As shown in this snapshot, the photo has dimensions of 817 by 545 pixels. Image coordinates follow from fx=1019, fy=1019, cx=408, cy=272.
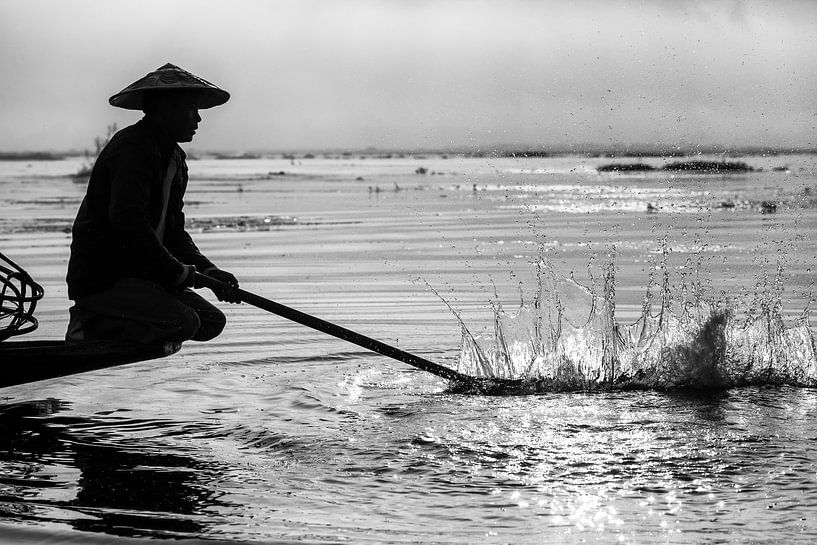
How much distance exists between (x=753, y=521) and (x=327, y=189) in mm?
41877

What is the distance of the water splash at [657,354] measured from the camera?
7820 mm

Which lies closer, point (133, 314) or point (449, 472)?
point (449, 472)

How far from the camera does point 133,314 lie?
693 cm

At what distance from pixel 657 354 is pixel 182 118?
13.5 feet

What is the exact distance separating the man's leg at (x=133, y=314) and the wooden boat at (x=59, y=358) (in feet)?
0.39

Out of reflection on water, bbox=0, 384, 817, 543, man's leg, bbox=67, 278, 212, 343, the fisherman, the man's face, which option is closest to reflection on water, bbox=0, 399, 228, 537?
reflection on water, bbox=0, 384, 817, 543

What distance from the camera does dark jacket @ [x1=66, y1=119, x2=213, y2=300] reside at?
656cm

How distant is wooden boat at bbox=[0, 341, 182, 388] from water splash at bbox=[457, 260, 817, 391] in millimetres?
2706

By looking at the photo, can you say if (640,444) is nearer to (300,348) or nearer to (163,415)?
(163,415)

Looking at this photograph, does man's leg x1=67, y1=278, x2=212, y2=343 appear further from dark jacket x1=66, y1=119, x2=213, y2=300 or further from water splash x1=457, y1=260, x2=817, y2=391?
water splash x1=457, y1=260, x2=817, y2=391

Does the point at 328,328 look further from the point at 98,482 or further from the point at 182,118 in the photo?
the point at 98,482

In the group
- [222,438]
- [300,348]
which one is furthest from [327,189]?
[222,438]

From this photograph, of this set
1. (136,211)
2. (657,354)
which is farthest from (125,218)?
(657,354)

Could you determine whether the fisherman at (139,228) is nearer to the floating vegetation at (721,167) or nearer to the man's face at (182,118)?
the man's face at (182,118)
